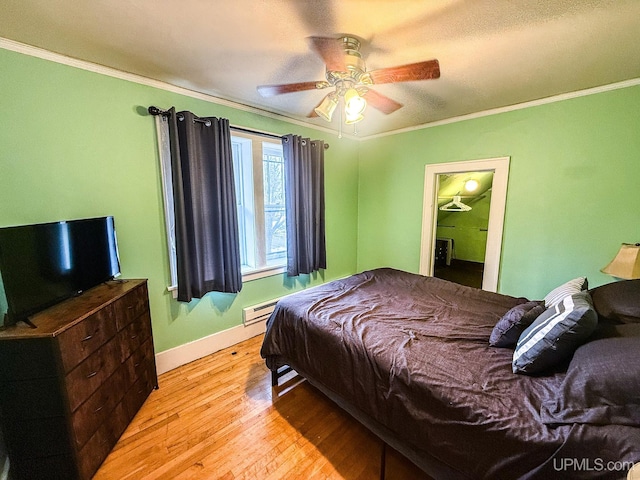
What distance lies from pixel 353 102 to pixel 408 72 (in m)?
0.34

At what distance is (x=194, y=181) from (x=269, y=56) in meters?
1.12

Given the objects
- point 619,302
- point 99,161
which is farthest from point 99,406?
point 619,302

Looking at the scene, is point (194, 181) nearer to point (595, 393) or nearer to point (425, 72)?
point (425, 72)

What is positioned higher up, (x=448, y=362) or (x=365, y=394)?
(x=448, y=362)

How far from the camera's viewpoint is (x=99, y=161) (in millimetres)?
1836

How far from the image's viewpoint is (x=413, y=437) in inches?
47.3

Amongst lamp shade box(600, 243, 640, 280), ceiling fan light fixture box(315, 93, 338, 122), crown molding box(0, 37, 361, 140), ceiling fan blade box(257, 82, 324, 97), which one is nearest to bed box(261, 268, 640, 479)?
lamp shade box(600, 243, 640, 280)

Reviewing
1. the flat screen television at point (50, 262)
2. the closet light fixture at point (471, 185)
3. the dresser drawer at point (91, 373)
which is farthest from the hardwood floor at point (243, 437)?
the closet light fixture at point (471, 185)

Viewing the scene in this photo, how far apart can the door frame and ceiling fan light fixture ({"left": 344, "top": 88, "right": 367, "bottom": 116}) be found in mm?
1756

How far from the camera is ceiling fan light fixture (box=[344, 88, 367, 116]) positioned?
1.55 meters

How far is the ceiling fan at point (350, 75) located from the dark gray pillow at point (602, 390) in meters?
Answer: 1.47

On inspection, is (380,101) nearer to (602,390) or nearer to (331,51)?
(331,51)

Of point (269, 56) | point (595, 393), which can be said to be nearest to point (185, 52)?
point (269, 56)

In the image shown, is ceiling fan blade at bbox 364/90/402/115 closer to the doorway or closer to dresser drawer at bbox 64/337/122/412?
dresser drawer at bbox 64/337/122/412
